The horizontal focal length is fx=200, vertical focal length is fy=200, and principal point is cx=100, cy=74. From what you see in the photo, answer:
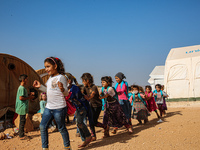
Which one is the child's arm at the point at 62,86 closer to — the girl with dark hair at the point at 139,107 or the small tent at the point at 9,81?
the girl with dark hair at the point at 139,107

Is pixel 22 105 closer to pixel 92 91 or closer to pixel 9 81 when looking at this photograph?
pixel 92 91

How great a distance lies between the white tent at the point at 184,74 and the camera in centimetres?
1703

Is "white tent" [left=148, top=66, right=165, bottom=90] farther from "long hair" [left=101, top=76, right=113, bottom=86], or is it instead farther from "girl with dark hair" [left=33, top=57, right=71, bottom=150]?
"girl with dark hair" [left=33, top=57, right=71, bottom=150]

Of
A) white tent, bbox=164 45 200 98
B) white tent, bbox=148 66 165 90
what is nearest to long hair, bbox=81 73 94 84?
white tent, bbox=164 45 200 98

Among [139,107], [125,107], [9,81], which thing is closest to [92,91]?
[125,107]

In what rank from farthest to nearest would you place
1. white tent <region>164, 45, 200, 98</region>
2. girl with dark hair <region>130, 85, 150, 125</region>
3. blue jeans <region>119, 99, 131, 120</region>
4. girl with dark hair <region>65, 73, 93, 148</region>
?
white tent <region>164, 45, 200, 98</region>, girl with dark hair <region>130, 85, 150, 125</region>, blue jeans <region>119, 99, 131, 120</region>, girl with dark hair <region>65, 73, 93, 148</region>

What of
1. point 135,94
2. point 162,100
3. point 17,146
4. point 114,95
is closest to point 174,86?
point 162,100

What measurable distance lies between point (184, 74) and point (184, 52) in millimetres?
2326

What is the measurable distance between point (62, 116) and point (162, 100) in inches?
261

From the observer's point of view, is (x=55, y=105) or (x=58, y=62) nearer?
(x=55, y=105)

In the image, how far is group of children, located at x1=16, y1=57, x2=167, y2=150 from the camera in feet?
10.6

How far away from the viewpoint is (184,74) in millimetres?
17656

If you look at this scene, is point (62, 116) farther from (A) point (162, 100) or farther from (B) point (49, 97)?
(A) point (162, 100)

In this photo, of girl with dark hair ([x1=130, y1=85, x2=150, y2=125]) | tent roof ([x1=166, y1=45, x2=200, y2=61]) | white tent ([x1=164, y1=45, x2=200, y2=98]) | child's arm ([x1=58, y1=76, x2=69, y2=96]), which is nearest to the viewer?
child's arm ([x1=58, y1=76, x2=69, y2=96])
